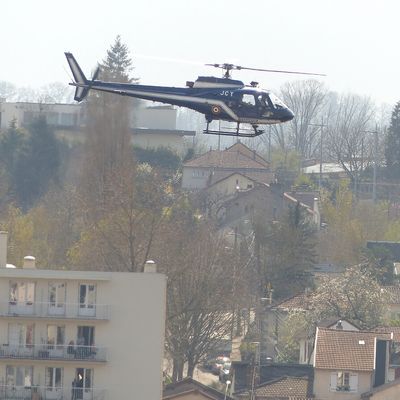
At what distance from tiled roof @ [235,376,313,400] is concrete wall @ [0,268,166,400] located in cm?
895

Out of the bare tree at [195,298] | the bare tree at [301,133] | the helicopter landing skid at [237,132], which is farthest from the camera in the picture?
the bare tree at [301,133]

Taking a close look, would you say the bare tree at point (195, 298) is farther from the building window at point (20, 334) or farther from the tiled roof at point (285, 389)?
the building window at point (20, 334)

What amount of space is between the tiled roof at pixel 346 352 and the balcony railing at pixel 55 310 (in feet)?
38.6

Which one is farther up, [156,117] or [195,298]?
[156,117]

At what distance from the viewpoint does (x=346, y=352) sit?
66.6 meters

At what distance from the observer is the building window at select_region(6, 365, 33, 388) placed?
182ft

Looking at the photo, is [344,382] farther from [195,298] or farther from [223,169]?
[223,169]

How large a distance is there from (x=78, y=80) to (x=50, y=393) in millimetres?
9750

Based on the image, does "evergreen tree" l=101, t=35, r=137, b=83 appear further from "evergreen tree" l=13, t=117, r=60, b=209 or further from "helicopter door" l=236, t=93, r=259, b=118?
"helicopter door" l=236, t=93, r=259, b=118

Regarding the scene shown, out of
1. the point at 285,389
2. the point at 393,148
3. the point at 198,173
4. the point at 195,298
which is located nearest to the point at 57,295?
the point at 285,389

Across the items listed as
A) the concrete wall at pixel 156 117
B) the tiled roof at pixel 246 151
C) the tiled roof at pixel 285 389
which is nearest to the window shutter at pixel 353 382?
the tiled roof at pixel 285 389

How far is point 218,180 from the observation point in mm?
126188

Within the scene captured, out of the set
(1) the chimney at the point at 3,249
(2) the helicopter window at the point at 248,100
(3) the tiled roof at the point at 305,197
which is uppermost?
(2) the helicopter window at the point at 248,100

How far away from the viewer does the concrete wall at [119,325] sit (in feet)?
183
